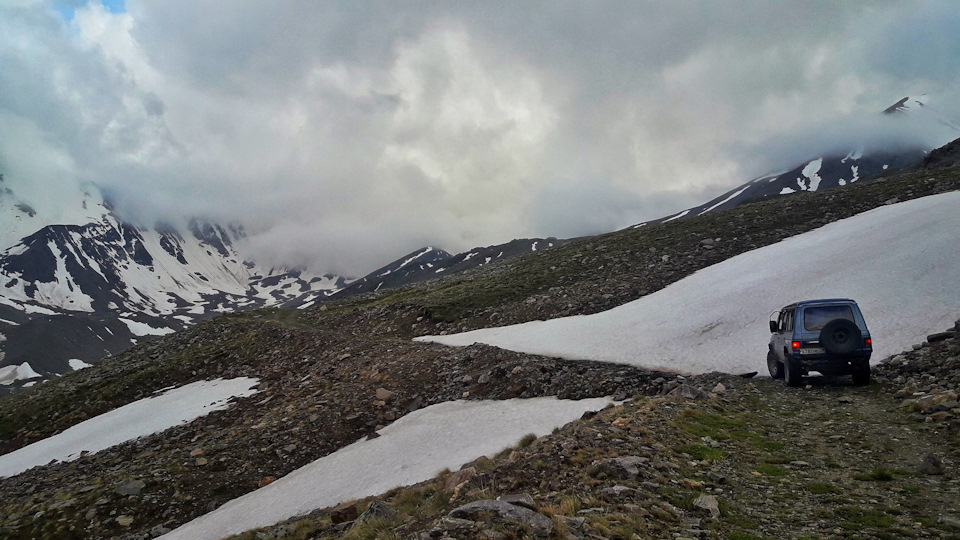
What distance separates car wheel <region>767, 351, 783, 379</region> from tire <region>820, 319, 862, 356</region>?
2165 millimetres

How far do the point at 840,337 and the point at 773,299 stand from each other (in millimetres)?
10660

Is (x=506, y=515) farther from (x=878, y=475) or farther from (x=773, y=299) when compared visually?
(x=773, y=299)

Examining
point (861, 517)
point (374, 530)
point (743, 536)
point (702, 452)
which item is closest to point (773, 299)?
point (702, 452)

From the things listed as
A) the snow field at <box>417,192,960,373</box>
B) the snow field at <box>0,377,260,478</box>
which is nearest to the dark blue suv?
the snow field at <box>417,192,960,373</box>

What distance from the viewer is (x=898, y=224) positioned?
29234 mm

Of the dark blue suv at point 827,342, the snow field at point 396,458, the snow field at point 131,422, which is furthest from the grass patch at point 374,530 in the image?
the snow field at point 131,422

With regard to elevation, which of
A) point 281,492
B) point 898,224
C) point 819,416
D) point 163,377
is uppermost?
point 898,224

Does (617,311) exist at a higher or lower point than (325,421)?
higher

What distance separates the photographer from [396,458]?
54.3 feet

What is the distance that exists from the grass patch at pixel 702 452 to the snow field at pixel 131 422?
22.8 m

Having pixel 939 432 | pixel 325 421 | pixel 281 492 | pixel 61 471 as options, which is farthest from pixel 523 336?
pixel 61 471

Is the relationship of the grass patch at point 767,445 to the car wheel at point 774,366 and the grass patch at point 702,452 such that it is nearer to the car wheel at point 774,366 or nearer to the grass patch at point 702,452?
the grass patch at point 702,452

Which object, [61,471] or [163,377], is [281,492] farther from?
[163,377]

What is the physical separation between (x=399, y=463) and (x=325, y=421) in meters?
6.17
